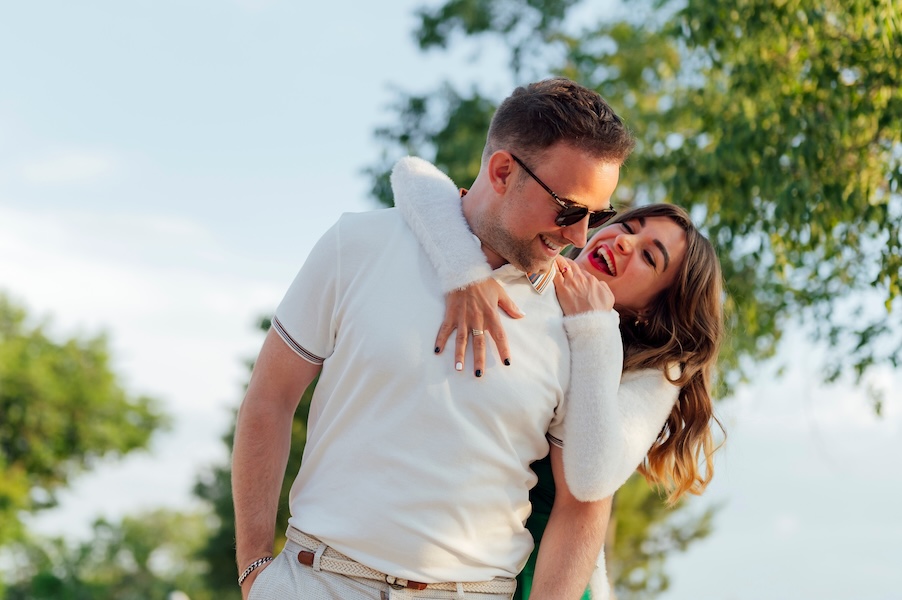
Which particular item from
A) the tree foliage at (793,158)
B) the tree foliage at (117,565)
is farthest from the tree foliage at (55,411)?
the tree foliage at (793,158)

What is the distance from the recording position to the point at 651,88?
17.6 meters

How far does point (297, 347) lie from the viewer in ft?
10.9

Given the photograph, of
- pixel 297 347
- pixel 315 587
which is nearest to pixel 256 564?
pixel 315 587

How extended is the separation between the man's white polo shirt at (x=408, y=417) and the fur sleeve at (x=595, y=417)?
53mm

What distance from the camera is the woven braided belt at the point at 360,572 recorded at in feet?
10.1

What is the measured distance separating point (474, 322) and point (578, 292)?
→ 0.46 meters

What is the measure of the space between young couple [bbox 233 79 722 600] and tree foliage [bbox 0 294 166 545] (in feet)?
122

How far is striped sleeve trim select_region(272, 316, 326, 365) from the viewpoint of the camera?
131 inches

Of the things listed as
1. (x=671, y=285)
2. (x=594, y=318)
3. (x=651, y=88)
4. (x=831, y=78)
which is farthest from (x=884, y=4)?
(x=651, y=88)

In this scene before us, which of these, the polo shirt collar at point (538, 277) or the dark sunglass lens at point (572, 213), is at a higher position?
the dark sunglass lens at point (572, 213)

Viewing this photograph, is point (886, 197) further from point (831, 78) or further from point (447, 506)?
point (447, 506)

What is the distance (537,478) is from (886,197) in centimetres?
649

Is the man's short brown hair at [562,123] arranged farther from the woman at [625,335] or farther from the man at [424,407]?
the woman at [625,335]

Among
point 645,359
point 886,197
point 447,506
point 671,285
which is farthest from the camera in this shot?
point 886,197
